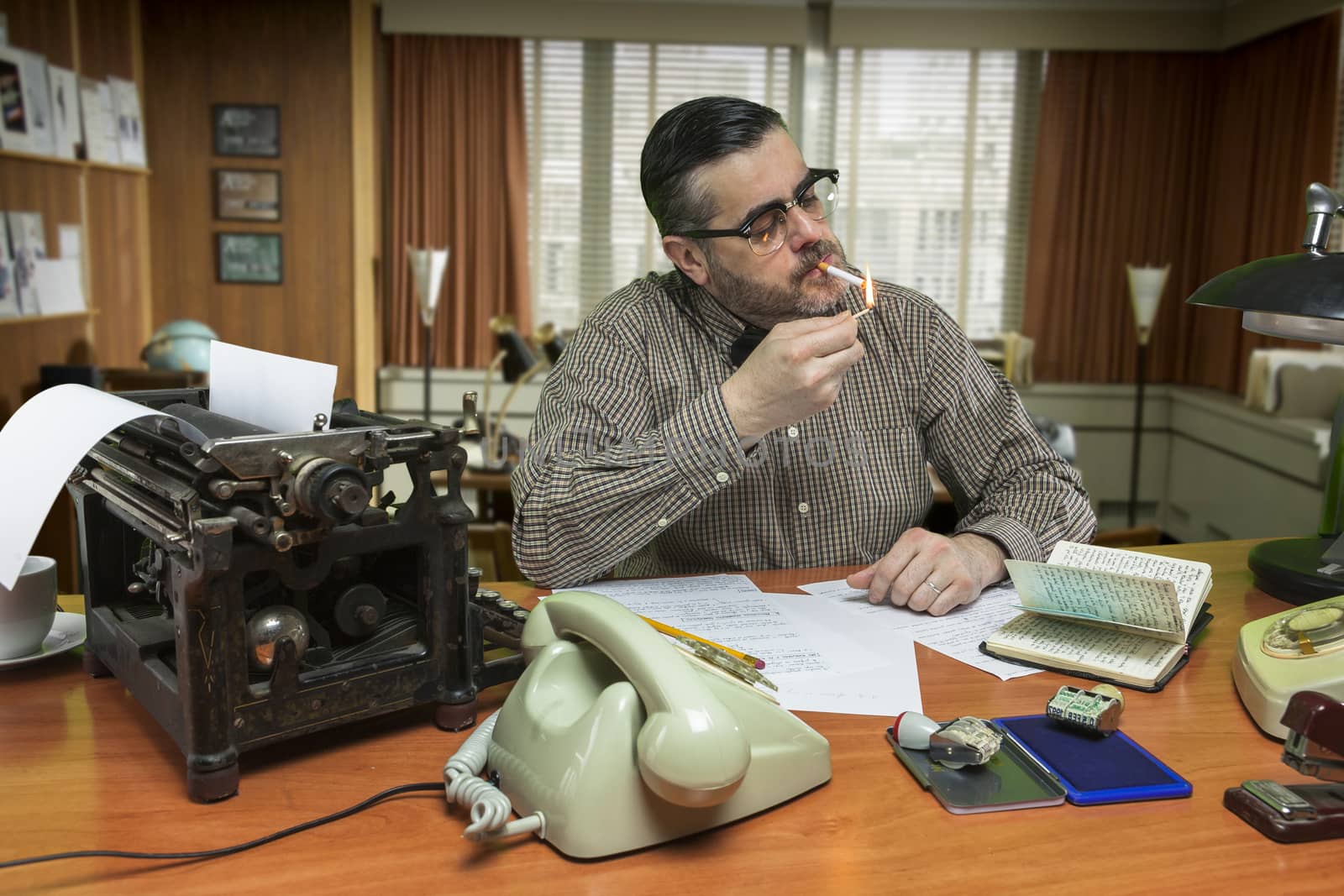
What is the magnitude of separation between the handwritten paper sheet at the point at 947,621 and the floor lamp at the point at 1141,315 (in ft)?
12.2

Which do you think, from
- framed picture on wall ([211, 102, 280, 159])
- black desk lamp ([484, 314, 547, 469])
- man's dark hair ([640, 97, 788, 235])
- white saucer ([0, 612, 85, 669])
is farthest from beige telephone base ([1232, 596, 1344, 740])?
framed picture on wall ([211, 102, 280, 159])

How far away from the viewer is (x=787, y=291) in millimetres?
1661

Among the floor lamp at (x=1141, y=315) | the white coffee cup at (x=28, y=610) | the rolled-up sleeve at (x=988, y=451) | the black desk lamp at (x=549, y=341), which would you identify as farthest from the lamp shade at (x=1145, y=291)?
the white coffee cup at (x=28, y=610)

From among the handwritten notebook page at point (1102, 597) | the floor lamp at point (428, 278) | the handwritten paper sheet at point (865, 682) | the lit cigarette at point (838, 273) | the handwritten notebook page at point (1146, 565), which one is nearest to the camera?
the handwritten paper sheet at point (865, 682)

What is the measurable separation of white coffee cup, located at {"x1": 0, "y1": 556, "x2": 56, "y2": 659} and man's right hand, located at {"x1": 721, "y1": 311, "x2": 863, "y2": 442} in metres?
0.82

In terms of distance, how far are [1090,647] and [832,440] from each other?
0.65 metres

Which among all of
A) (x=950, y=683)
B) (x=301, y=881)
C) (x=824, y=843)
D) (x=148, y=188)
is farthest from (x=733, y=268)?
(x=148, y=188)

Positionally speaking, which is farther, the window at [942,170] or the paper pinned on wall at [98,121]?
the window at [942,170]

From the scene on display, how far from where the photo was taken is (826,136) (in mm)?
5316

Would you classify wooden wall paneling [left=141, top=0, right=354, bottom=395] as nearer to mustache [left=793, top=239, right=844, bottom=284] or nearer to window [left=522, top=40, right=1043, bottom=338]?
window [left=522, top=40, right=1043, bottom=338]

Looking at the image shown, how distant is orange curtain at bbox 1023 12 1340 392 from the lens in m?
5.04

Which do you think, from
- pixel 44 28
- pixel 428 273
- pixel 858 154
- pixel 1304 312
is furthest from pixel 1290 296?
pixel 858 154

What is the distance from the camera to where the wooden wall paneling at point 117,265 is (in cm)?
400

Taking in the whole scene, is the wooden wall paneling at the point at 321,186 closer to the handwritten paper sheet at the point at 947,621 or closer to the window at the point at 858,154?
the window at the point at 858,154
